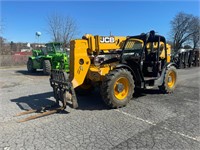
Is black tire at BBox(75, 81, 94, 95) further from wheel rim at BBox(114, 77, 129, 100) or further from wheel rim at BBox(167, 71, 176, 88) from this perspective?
wheel rim at BBox(167, 71, 176, 88)

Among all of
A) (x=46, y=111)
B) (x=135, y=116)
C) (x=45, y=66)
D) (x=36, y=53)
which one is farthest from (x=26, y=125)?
(x=36, y=53)

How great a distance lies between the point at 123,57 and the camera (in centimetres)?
640

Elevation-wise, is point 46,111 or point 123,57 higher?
point 123,57

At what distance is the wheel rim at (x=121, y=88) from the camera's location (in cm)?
560

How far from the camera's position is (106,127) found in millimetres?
4336

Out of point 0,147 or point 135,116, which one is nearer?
point 0,147

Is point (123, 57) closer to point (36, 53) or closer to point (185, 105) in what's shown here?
point (185, 105)

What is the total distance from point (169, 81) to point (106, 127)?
4.32 meters

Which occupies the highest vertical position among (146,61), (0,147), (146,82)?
(146,61)

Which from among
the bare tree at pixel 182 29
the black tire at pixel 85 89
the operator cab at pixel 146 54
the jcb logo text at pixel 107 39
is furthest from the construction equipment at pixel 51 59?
the bare tree at pixel 182 29

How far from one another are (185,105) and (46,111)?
4131 mm

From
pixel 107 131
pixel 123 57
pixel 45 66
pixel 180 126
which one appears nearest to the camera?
pixel 107 131

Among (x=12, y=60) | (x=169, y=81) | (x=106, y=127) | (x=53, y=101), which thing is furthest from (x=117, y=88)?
(x=12, y=60)

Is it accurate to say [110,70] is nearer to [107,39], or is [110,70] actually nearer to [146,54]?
[107,39]
